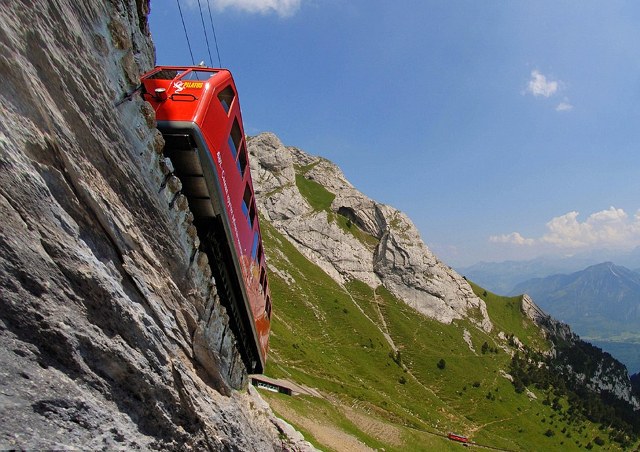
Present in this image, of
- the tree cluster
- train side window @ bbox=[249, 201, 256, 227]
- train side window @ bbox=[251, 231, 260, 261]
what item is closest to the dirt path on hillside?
train side window @ bbox=[251, 231, 260, 261]

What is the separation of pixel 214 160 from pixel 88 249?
4605 millimetres

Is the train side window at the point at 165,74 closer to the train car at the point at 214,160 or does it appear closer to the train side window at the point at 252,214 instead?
the train car at the point at 214,160

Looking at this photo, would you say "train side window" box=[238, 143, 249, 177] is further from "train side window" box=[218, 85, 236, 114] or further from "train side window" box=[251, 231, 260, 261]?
"train side window" box=[251, 231, 260, 261]

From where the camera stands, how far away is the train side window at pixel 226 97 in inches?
462

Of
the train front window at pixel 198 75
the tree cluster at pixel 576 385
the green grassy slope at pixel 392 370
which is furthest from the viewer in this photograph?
the tree cluster at pixel 576 385

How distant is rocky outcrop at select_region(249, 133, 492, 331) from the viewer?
Result: 148m

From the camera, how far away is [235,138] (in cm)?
1301

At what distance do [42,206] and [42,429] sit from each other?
3.42 meters

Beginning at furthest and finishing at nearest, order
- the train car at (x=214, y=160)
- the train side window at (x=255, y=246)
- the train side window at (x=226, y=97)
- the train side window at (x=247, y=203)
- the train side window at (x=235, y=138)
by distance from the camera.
A: the train side window at (x=255, y=246) → the train side window at (x=247, y=203) → the train side window at (x=235, y=138) → the train side window at (x=226, y=97) → the train car at (x=214, y=160)

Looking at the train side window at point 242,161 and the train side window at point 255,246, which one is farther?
the train side window at point 255,246

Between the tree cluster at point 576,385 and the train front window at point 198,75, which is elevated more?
the train front window at point 198,75

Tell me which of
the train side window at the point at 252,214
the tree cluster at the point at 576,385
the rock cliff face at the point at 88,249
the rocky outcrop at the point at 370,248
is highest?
the rocky outcrop at the point at 370,248

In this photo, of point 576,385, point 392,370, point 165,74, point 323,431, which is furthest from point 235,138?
point 576,385

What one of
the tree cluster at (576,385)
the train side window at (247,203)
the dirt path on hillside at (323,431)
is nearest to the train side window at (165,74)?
the train side window at (247,203)
